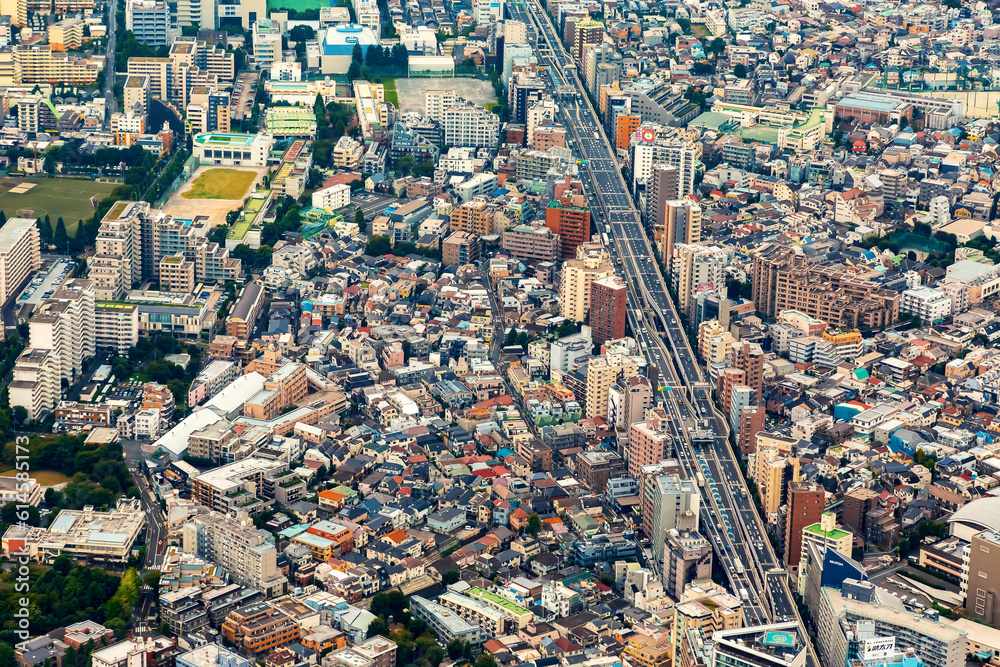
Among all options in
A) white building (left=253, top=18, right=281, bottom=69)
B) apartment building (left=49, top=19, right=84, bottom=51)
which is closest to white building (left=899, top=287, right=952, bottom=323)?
white building (left=253, top=18, right=281, bottom=69)

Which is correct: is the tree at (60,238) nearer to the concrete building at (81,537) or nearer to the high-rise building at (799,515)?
the concrete building at (81,537)

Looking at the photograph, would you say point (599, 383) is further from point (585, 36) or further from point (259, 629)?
point (585, 36)

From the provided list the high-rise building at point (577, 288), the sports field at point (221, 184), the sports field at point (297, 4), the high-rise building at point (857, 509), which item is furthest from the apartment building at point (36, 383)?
the sports field at point (297, 4)

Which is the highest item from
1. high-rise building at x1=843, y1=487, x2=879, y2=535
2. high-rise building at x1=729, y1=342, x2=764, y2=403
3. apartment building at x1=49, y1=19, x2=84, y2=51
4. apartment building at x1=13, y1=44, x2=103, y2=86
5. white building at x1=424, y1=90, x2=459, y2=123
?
apartment building at x1=49, y1=19, x2=84, y2=51

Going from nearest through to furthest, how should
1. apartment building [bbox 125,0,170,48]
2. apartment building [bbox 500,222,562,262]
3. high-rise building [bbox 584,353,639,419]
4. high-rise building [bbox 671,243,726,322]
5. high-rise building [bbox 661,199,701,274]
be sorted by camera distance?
1. high-rise building [bbox 584,353,639,419]
2. high-rise building [bbox 671,243,726,322]
3. high-rise building [bbox 661,199,701,274]
4. apartment building [bbox 500,222,562,262]
5. apartment building [bbox 125,0,170,48]

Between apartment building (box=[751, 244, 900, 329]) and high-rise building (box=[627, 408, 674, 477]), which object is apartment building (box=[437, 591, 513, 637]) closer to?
high-rise building (box=[627, 408, 674, 477])

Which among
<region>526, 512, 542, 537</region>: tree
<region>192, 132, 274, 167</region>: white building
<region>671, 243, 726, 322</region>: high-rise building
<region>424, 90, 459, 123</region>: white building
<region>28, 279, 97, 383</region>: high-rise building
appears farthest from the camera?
<region>424, 90, 459, 123</region>: white building

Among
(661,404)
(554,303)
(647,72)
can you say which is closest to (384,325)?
(554,303)
